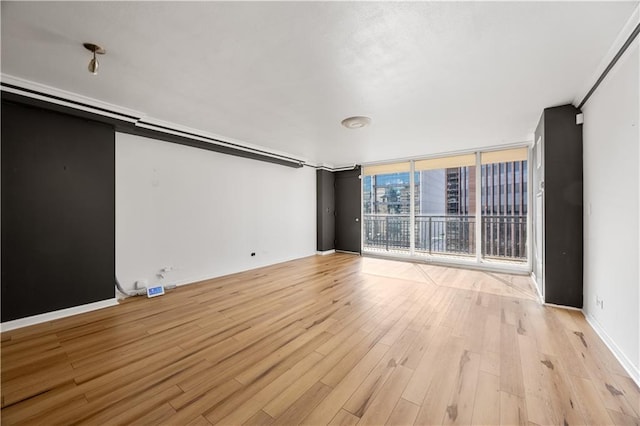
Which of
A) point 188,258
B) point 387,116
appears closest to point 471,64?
point 387,116

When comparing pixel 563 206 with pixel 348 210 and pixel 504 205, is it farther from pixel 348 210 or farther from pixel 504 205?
pixel 348 210

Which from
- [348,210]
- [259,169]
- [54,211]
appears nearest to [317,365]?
[54,211]

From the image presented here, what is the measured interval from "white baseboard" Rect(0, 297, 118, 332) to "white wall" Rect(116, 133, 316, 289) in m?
0.36

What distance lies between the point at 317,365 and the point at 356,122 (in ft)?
9.79

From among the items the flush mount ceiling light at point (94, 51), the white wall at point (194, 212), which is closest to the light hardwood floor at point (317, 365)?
the white wall at point (194, 212)

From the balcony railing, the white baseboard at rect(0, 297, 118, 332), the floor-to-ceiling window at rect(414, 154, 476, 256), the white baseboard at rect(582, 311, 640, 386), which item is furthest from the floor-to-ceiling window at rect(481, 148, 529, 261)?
the white baseboard at rect(0, 297, 118, 332)

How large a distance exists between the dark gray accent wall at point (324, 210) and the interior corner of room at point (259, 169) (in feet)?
4.99

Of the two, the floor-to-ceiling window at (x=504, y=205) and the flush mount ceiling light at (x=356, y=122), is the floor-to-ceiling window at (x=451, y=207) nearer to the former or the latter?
the floor-to-ceiling window at (x=504, y=205)

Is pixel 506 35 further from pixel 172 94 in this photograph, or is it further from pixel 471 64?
pixel 172 94

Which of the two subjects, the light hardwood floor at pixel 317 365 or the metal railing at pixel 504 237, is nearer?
the light hardwood floor at pixel 317 365

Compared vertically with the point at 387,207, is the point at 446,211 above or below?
below

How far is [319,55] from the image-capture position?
2045mm

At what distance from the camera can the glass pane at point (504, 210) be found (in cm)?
502

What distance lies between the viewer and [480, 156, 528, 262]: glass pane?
5023 mm
